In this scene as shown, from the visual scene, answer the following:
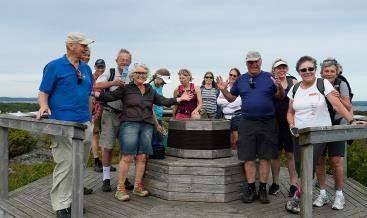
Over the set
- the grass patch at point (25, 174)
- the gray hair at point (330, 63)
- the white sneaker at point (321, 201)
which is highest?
the gray hair at point (330, 63)

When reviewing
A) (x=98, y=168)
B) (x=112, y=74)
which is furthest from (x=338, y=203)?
(x=98, y=168)

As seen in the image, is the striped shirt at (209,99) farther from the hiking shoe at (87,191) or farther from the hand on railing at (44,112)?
the hand on railing at (44,112)

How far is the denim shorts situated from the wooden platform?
686mm

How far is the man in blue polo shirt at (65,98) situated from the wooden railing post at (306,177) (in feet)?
8.15

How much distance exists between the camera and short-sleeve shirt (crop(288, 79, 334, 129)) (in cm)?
521

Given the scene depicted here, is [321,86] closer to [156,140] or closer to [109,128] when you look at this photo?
[156,140]

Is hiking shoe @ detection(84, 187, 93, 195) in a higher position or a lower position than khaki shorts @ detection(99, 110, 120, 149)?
lower

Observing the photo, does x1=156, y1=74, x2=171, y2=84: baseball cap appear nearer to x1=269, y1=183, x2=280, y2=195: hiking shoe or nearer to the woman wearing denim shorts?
the woman wearing denim shorts

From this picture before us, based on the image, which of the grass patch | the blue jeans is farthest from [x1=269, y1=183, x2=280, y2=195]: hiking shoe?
the grass patch

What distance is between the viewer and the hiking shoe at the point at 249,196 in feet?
20.0

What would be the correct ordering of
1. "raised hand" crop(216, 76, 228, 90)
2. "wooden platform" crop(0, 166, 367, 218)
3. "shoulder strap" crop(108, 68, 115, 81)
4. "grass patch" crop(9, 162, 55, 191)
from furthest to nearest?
"grass patch" crop(9, 162, 55, 191) → "shoulder strap" crop(108, 68, 115, 81) → "raised hand" crop(216, 76, 228, 90) → "wooden platform" crop(0, 166, 367, 218)

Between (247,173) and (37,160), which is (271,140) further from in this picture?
(37,160)

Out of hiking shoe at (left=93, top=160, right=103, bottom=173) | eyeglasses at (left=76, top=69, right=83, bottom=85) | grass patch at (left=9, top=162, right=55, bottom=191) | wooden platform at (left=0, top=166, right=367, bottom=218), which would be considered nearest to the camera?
eyeglasses at (left=76, top=69, right=83, bottom=85)

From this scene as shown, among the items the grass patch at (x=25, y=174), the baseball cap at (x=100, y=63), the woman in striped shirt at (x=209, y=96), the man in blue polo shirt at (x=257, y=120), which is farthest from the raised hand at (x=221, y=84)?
the grass patch at (x=25, y=174)
